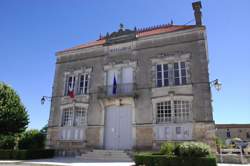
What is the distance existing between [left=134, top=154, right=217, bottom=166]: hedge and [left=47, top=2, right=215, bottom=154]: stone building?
3.84 meters

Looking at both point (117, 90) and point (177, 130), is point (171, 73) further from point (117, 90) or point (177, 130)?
point (117, 90)

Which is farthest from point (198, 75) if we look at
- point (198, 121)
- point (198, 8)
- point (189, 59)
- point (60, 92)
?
point (60, 92)

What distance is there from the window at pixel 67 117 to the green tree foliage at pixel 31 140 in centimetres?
214

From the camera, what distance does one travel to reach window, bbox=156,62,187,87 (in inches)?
524

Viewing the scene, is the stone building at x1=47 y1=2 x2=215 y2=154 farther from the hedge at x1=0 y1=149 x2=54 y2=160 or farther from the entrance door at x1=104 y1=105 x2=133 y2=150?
the hedge at x1=0 y1=149 x2=54 y2=160

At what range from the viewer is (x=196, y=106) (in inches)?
484

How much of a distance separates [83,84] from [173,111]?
6.78m

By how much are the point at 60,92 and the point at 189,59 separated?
954 cm

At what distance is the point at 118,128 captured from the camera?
13906mm

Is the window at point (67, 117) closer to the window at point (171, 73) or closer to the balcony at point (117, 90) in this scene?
the balcony at point (117, 90)

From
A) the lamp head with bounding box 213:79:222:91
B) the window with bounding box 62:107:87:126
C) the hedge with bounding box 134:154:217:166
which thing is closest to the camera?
the hedge with bounding box 134:154:217:166

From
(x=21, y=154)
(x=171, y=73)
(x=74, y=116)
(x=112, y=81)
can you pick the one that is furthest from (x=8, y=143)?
(x=171, y=73)

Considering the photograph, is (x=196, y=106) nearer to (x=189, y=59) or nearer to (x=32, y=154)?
(x=189, y=59)

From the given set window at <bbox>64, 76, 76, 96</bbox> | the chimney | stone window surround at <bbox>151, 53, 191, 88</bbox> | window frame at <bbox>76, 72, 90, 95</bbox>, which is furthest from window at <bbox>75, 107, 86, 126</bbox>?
the chimney
